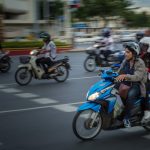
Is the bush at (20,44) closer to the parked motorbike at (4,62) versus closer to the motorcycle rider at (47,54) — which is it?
the parked motorbike at (4,62)

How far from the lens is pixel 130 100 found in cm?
773

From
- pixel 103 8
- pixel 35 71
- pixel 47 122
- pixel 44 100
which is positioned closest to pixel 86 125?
pixel 47 122

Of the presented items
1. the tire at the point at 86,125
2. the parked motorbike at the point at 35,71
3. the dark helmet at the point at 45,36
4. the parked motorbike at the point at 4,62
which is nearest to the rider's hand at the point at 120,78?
the tire at the point at 86,125

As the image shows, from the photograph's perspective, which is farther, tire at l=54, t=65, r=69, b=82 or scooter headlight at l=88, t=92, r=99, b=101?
tire at l=54, t=65, r=69, b=82

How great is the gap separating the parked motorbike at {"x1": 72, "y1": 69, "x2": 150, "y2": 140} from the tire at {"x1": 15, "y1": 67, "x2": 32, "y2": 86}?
7693 millimetres

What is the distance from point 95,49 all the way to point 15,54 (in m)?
10.8

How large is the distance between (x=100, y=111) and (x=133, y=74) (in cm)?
76

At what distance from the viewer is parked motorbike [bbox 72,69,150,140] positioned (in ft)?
24.6

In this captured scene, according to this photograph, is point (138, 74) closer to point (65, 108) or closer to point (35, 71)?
point (65, 108)

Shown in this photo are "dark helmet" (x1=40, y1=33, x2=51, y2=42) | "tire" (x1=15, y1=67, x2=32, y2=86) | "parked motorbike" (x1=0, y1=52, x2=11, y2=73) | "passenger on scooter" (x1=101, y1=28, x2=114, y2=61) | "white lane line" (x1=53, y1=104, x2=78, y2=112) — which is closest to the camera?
"white lane line" (x1=53, y1=104, x2=78, y2=112)

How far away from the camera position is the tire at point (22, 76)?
15.1 meters

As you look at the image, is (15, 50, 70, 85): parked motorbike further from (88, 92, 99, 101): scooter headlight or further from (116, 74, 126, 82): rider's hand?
(116, 74, 126, 82): rider's hand

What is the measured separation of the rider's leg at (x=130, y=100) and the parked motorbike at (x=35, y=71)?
7724 mm

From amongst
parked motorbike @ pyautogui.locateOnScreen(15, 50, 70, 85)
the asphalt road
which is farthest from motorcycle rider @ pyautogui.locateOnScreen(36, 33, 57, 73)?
the asphalt road
